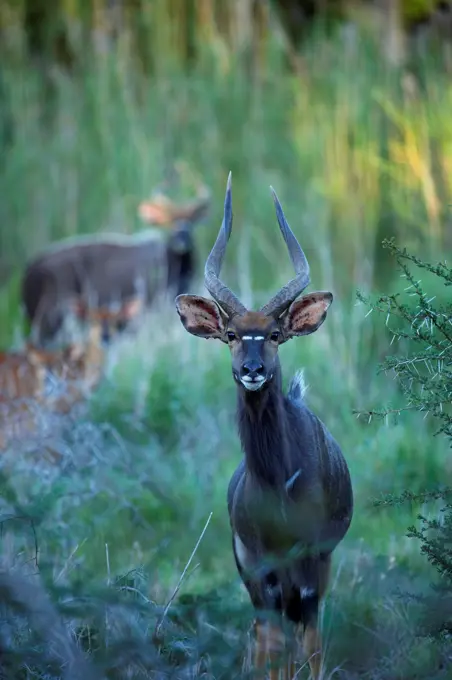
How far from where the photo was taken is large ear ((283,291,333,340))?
4.63 metres

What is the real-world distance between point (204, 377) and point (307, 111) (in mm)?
4064

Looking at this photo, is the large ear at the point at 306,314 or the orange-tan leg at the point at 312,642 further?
the large ear at the point at 306,314

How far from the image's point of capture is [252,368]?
4.28m

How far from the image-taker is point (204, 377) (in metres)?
7.97

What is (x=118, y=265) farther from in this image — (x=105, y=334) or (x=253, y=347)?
(x=253, y=347)

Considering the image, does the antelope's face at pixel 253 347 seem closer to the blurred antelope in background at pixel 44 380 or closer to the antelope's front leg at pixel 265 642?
the antelope's front leg at pixel 265 642

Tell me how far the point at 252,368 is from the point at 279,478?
0.41 m

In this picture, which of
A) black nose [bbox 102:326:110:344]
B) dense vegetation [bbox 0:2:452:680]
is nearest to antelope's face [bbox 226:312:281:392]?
dense vegetation [bbox 0:2:452:680]

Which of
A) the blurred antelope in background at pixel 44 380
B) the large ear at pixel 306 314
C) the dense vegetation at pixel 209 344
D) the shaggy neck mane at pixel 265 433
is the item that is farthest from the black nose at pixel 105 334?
the shaggy neck mane at pixel 265 433

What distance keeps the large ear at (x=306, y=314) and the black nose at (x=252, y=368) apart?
13.6 inches

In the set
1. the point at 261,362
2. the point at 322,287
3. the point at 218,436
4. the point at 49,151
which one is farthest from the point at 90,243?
the point at 261,362

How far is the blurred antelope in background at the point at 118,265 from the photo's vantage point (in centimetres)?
1219

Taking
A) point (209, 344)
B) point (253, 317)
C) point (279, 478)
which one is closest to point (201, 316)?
point (253, 317)

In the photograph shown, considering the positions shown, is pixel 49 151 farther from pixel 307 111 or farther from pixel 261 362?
pixel 261 362
